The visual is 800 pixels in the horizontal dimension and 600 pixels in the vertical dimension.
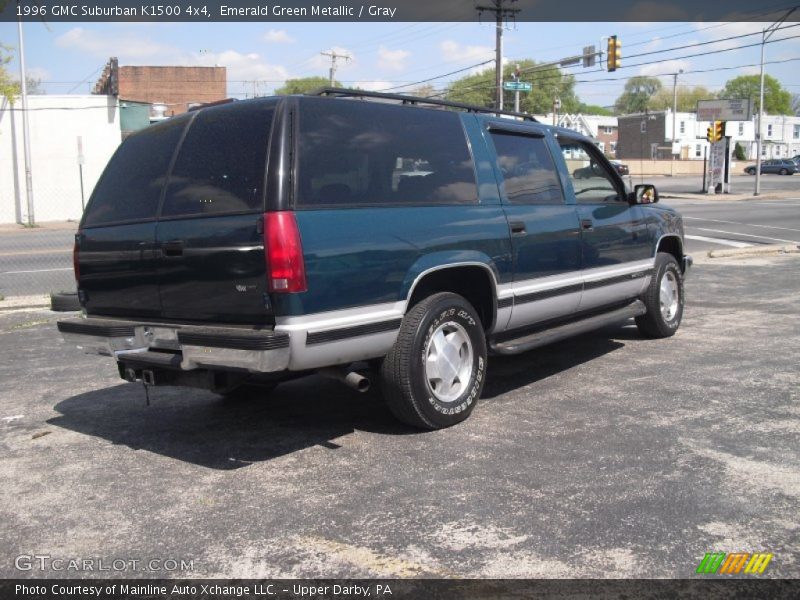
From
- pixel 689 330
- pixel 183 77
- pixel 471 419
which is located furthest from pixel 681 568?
pixel 183 77

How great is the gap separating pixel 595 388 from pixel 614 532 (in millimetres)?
2567

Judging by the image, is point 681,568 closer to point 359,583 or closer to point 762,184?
point 359,583

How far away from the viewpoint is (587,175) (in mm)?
6715

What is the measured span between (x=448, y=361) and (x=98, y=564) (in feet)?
8.05

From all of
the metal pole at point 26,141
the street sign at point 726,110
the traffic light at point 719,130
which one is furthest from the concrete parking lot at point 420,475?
the street sign at point 726,110

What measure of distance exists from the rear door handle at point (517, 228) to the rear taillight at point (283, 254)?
6.36ft

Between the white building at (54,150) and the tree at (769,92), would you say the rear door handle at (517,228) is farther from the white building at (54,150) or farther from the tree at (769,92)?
the tree at (769,92)

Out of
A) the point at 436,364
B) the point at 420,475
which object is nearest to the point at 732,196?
the point at 436,364

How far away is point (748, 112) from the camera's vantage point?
46.1 meters

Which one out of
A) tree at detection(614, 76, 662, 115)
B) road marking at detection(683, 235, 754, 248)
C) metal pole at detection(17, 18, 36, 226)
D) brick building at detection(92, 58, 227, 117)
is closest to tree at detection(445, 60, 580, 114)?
brick building at detection(92, 58, 227, 117)

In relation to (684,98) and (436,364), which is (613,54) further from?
(684,98)

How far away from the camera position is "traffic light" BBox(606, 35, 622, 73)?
30609mm

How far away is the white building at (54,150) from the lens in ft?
102

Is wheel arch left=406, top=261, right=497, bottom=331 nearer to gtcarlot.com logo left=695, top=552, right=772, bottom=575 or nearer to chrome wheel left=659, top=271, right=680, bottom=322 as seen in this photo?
gtcarlot.com logo left=695, top=552, right=772, bottom=575
